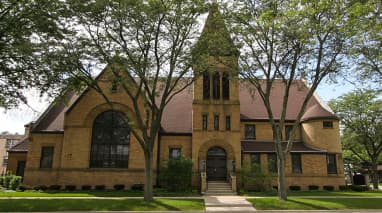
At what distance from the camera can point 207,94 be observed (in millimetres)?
29812

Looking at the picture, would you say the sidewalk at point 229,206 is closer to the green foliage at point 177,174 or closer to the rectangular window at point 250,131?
the green foliage at point 177,174

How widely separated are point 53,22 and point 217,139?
1682 centimetres

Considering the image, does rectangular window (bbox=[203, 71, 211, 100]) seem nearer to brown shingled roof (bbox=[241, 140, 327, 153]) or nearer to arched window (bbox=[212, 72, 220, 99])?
arched window (bbox=[212, 72, 220, 99])

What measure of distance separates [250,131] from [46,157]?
19860 mm

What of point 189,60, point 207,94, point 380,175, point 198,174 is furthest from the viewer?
point 380,175

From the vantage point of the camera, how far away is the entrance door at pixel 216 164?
91.5ft

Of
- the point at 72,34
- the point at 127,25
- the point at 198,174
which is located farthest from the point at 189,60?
the point at 198,174

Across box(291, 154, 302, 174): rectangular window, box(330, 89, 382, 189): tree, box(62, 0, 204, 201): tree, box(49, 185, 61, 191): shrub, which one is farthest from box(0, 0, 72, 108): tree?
box(330, 89, 382, 189): tree

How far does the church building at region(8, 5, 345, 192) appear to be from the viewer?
2698 cm

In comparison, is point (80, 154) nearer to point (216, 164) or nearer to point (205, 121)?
point (205, 121)

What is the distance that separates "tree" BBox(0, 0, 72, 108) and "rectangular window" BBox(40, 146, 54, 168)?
918 centimetres

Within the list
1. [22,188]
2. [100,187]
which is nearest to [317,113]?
[100,187]

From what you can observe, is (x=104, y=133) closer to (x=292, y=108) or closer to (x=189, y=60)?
(x=189, y=60)

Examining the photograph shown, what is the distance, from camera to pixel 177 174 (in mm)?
24422
